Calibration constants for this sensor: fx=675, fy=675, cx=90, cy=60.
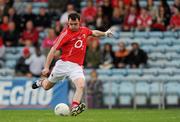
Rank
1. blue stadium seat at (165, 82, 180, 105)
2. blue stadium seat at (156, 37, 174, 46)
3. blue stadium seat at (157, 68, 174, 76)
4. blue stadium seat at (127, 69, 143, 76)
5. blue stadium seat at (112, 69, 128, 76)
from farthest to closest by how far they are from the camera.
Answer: blue stadium seat at (156, 37, 174, 46) < blue stadium seat at (112, 69, 128, 76) < blue stadium seat at (127, 69, 143, 76) < blue stadium seat at (157, 68, 174, 76) < blue stadium seat at (165, 82, 180, 105)

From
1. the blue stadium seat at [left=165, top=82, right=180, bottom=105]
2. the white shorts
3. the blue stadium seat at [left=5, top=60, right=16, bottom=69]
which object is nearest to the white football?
the white shorts

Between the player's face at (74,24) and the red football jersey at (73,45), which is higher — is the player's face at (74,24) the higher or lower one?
the higher one

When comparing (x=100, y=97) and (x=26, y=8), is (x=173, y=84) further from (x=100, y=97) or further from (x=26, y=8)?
(x=26, y=8)

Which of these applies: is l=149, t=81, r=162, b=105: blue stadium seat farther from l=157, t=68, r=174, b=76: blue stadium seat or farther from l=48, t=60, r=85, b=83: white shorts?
l=48, t=60, r=85, b=83: white shorts

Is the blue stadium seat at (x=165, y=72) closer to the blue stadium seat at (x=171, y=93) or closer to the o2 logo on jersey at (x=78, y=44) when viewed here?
the blue stadium seat at (x=171, y=93)

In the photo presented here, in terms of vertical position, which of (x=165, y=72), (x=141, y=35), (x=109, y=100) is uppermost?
(x=141, y=35)

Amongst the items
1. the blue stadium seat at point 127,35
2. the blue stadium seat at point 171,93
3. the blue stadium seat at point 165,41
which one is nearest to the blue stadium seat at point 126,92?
the blue stadium seat at point 171,93

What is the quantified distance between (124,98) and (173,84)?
5.58 feet

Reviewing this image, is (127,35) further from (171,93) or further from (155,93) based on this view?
(171,93)

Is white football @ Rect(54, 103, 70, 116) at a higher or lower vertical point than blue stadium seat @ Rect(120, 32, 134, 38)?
lower

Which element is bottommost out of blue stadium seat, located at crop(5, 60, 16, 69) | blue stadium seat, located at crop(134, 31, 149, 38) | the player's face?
blue stadium seat, located at crop(5, 60, 16, 69)

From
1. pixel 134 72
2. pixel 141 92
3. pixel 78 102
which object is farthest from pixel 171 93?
pixel 78 102

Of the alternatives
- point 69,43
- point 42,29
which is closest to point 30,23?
point 42,29

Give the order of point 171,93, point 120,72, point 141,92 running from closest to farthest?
point 171,93, point 141,92, point 120,72
